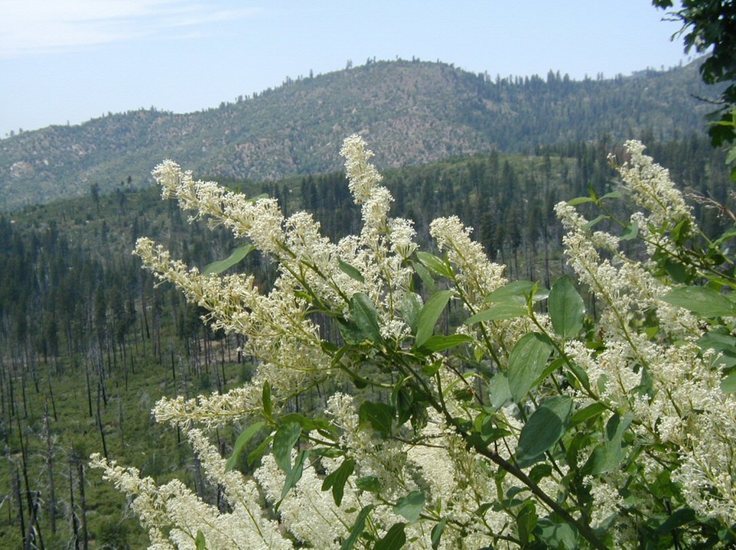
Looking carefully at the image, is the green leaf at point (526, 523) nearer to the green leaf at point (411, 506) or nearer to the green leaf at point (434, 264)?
the green leaf at point (411, 506)

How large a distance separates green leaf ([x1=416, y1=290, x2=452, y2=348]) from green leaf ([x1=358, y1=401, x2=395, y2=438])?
195mm

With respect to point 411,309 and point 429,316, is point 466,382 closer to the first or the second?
point 411,309

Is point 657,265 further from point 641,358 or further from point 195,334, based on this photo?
point 195,334

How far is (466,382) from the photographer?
1.75 meters

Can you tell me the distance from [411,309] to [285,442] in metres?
0.41

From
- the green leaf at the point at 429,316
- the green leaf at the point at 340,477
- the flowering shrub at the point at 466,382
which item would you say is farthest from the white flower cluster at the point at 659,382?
the green leaf at the point at 340,477

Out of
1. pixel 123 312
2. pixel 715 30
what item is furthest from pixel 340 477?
pixel 123 312

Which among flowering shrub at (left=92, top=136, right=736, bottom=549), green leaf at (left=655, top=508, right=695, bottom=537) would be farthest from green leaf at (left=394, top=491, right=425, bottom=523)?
green leaf at (left=655, top=508, right=695, bottom=537)

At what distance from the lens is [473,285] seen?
1820mm

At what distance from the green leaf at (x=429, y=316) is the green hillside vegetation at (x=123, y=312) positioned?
1980 cm

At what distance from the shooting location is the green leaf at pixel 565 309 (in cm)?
127

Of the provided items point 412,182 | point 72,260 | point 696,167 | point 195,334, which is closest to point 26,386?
point 195,334

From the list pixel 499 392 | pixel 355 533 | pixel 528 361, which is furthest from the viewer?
pixel 355 533

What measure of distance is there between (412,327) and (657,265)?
1.00 m
